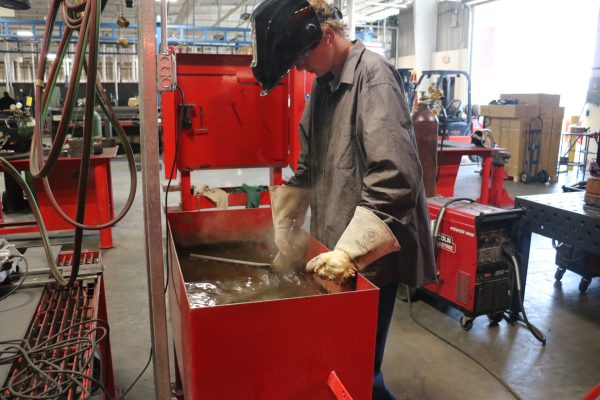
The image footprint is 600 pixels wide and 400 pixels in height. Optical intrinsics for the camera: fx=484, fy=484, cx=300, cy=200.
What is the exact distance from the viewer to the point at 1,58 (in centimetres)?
1277

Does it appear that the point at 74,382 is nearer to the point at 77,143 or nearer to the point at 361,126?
the point at 361,126

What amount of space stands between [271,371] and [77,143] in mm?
3074

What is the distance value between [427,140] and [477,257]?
0.91 metres

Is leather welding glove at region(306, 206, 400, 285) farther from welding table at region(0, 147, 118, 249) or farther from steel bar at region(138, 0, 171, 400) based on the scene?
welding table at region(0, 147, 118, 249)

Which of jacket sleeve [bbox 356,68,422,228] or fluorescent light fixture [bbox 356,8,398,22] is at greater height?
fluorescent light fixture [bbox 356,8,398,22]

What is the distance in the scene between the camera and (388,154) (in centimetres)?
112

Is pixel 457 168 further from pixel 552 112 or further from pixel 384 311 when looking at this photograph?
pixel 384 311

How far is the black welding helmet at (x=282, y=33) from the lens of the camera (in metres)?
1.17

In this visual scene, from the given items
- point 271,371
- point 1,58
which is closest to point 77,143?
point 271,371

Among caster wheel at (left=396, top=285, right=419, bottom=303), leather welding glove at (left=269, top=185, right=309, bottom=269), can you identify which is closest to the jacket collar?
leather welding glove at (left=269, top=185, right=309, bottom=269)

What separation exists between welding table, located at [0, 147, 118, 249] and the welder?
2453 millimetres

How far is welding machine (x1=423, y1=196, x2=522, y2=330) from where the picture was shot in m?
2.42

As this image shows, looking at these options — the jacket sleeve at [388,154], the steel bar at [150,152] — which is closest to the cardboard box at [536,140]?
the jacket sleeve at [388,154]

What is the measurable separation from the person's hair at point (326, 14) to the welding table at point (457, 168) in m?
2.89
